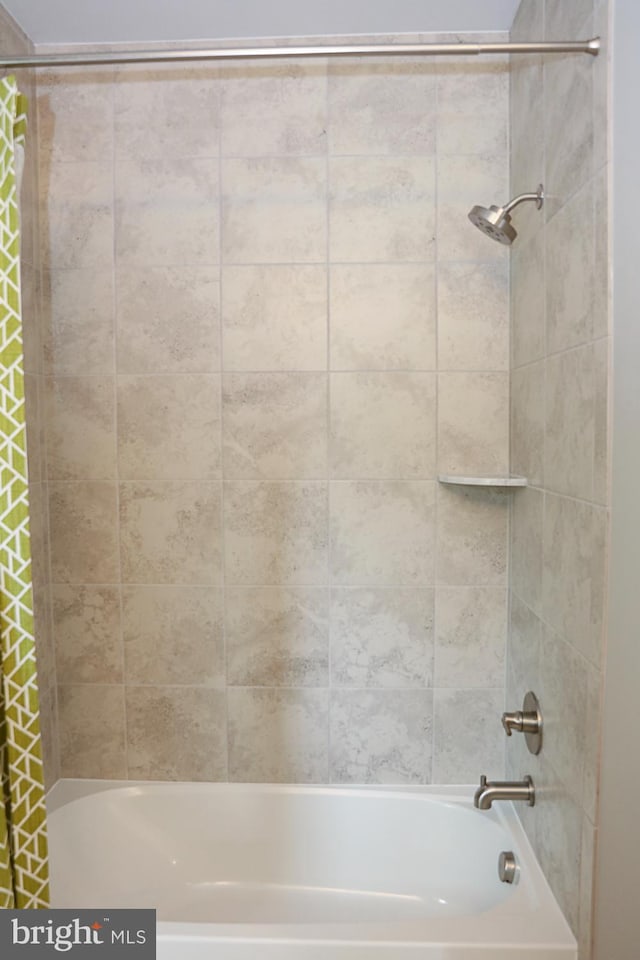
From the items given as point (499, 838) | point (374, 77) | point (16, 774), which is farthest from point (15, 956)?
point (374, 77)

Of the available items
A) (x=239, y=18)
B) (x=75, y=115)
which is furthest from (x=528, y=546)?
(x=75, y=115)

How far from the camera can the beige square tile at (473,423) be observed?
1.64m

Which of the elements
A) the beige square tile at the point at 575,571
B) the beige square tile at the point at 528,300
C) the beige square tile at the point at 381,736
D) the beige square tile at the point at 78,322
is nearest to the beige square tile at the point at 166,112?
the beige square tile at the point at 78,322

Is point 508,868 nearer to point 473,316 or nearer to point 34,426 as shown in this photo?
point 473,316

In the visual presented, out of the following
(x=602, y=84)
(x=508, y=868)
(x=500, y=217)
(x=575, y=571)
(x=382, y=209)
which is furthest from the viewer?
(x=382, y=209)

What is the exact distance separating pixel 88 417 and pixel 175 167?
2.33 ft

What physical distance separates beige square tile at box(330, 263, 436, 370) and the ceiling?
0.60 m

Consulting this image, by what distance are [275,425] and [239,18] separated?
103 cm

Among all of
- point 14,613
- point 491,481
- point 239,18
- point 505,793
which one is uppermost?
point 239,18

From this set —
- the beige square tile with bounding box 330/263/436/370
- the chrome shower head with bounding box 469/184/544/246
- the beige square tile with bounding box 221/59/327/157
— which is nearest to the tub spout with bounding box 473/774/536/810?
the beige square tile with bounding box 330/263/436/370

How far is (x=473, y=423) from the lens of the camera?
165cm

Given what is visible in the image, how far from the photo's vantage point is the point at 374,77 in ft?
5.27

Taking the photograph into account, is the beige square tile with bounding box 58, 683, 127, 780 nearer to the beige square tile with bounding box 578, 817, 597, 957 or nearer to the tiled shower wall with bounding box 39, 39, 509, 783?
the tiled shower wall with bounding box 39, 39, 509, 783

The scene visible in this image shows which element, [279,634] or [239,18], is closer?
[239,18]
